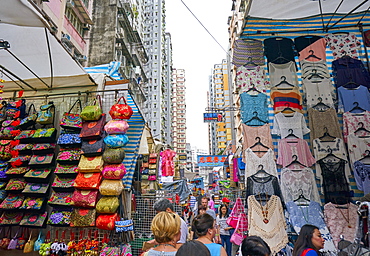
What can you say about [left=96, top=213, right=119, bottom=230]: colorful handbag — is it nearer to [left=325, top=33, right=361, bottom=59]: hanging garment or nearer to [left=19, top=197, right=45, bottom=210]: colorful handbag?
[left=19, top=197, right=45, bottom=210]: colorful handbag

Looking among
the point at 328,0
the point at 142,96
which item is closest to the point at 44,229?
the point at 328,0

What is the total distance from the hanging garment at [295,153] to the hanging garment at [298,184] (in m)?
0.13

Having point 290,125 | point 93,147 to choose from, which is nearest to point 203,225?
point 93,147

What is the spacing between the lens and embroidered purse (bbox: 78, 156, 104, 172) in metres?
3.49

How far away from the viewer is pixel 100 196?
364 centimetres

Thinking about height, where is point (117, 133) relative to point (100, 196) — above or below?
above

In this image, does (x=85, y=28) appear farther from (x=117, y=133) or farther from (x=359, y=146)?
(x=359, y=146)

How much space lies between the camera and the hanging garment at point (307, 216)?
419cm

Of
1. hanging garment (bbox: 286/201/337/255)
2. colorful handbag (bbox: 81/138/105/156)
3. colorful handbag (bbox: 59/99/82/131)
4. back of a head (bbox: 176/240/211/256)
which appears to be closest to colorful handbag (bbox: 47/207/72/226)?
colorful handbag (bbox: 81/138/105/156)

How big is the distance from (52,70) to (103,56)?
13755mm

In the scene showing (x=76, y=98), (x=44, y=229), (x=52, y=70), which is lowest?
(x=44, y=229)

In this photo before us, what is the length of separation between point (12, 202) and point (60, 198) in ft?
2.63

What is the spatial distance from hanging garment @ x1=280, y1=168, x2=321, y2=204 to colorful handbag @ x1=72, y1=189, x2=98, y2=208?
339 centimetres

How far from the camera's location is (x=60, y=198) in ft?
11.8
